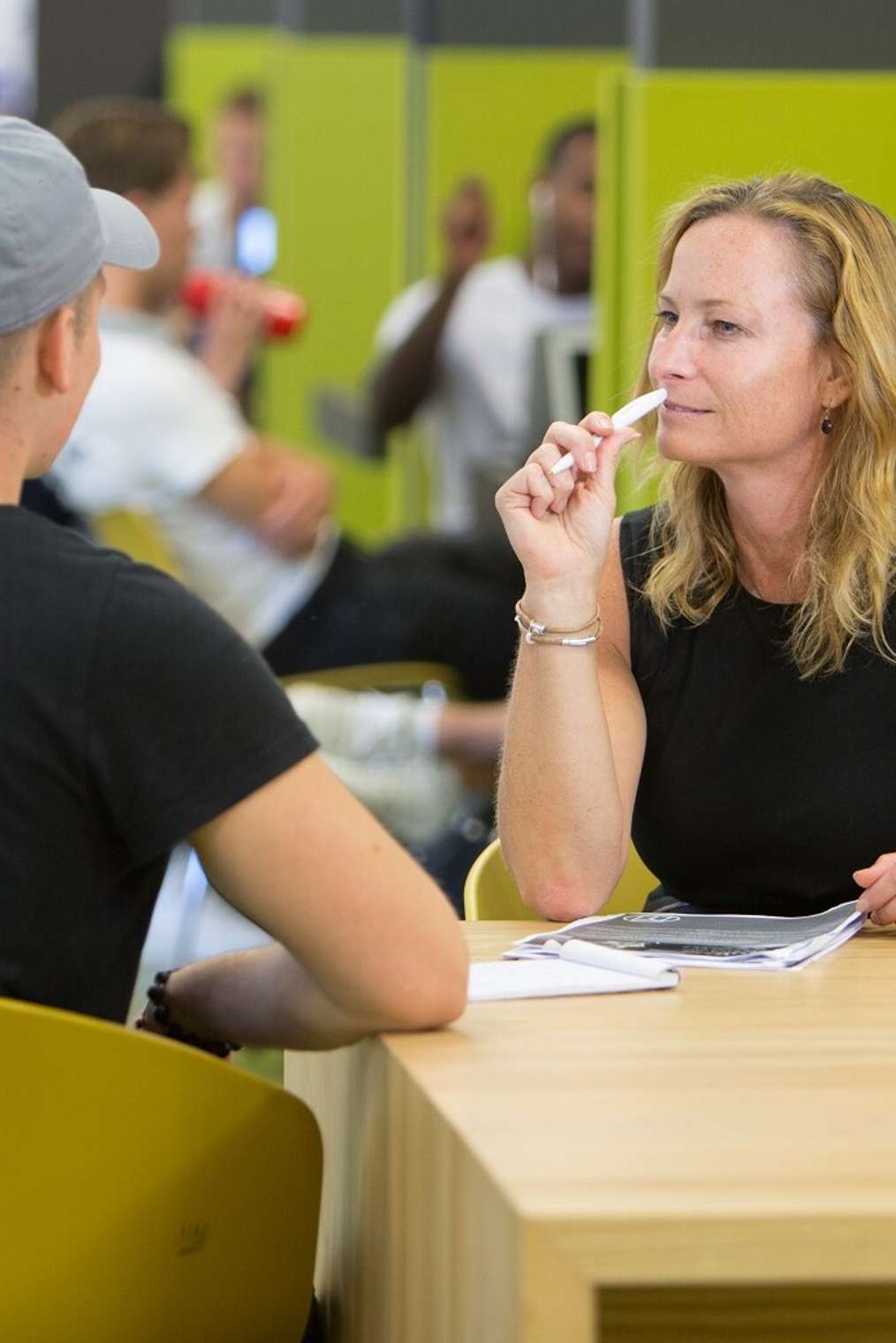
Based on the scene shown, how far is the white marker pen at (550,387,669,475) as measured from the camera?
1.76 meters

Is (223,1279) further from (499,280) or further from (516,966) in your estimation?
(499,280)

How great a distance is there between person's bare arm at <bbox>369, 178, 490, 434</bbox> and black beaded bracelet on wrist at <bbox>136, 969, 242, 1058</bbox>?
4.04m

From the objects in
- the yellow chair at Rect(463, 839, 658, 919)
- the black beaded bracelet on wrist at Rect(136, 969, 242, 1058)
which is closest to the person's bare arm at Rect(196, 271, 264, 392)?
the yellow chair at Rect(463, 839, 658, 919)

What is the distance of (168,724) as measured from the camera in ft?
3.74

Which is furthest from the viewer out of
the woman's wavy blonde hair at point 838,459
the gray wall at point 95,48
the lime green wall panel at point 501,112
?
the gray wall at point 95,48

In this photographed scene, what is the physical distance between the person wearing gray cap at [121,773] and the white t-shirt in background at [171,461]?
2.13m

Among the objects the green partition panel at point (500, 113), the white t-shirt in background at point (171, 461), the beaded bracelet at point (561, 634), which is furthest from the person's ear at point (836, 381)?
the green partition panel at point (500, 113)

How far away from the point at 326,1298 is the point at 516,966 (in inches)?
11.5

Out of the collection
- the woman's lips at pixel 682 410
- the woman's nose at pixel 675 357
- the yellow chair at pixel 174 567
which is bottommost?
the yellow chair at pixel 174 567

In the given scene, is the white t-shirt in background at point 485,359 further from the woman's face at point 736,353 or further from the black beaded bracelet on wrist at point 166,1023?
the black beaded bracelet on wrist at point 166,1023

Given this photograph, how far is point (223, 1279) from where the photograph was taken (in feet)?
3.94

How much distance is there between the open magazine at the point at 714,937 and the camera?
1465 millimetres

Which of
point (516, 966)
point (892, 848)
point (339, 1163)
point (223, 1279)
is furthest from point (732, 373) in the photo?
point (223, 1279)

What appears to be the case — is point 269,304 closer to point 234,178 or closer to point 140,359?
point 140,359
